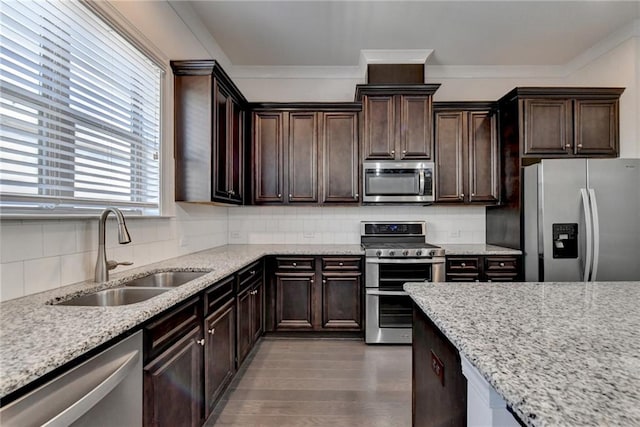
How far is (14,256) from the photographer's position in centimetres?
128

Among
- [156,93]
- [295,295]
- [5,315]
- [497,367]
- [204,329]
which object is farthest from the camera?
[295,295]

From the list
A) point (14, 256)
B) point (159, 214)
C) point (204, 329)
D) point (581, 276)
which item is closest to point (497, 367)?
point (204, 329)

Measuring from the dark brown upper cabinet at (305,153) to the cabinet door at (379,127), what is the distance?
0.53 ft

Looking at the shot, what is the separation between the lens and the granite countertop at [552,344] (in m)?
0.57

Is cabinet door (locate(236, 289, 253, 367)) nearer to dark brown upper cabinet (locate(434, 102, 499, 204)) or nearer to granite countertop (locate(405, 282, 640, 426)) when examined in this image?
granite countertop (locate(405, 282, 640, 426))

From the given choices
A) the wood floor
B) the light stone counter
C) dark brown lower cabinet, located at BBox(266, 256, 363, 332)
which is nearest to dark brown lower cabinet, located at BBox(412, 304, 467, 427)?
the wood floor

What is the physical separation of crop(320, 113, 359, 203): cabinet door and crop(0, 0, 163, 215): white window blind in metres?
1.76

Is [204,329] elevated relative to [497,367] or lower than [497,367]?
lower

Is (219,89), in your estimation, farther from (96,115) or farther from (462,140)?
(462,140)

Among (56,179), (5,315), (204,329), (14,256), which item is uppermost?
(56,179)

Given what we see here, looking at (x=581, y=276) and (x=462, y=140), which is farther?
(x=462, y=140)

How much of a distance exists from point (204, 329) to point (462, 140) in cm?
317

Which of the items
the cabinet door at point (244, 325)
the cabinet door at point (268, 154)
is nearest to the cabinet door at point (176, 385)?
the cabinet door at point (244, 325)

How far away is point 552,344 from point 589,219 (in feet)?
8.49
